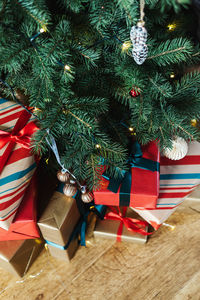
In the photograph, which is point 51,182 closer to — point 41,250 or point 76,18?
point 41,250

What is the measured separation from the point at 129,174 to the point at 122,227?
0.24 m

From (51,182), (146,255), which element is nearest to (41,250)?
(51,182)

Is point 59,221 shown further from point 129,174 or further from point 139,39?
point 139,39

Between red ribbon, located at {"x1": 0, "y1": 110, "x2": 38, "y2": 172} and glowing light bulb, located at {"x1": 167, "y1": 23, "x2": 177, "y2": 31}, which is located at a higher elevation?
glowing light bulb, located at {"x1": 167, "y1": 23, "x2": 177, "y2": 31}

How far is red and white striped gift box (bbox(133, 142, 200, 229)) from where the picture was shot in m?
0.78

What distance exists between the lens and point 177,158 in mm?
769

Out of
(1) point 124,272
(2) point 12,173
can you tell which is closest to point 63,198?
(2) point 12,173

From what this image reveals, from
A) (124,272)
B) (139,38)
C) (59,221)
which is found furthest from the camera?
(124,272)

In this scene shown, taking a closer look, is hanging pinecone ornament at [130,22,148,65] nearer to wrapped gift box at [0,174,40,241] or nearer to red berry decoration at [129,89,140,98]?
red berry decoration at [129,89,140,98]

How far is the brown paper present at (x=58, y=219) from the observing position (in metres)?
0.71

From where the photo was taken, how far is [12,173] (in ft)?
2.08

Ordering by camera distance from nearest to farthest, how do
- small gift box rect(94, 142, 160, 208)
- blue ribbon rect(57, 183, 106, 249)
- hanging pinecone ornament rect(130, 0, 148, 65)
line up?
hanging pinecone ornament rect(130, 0, 148, 65)
small gift box rect(94, 142, 160, 208)
blue ribbon rect(57, 183, 106, 249)

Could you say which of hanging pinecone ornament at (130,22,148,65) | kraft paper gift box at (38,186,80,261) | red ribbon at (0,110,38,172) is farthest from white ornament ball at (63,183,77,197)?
hanging pinecone ornament at (130,22,148,65)

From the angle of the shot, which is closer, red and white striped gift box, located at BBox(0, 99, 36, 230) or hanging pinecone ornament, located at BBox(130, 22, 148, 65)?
hanging pinecone ornament, located at BBox(130, 22, 148, 65)
